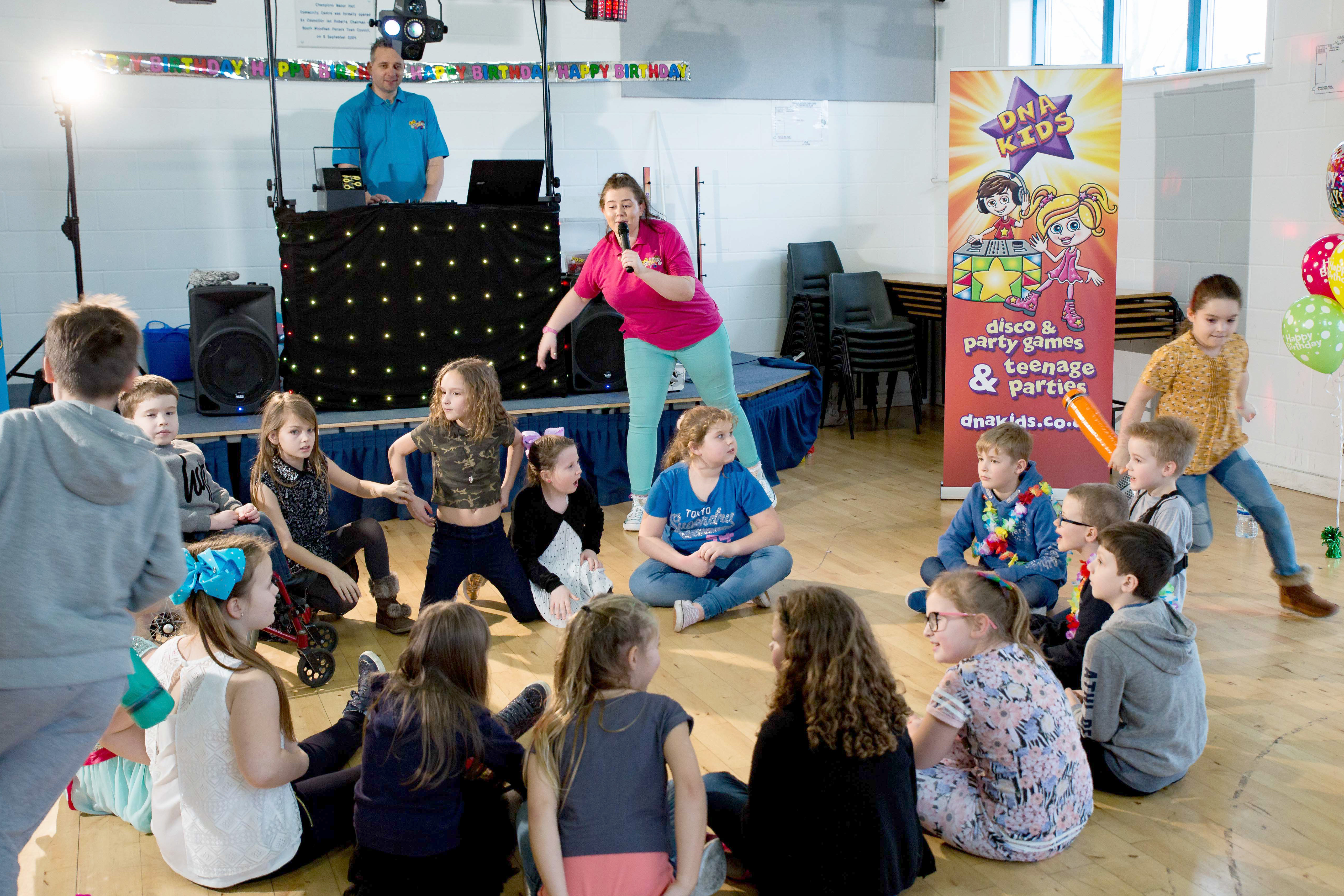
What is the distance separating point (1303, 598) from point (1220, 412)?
2.09 feet

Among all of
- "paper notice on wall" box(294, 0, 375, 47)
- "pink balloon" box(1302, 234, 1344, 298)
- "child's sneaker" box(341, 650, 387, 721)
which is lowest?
"child's sneaker" box(341, 650, 387, 721)

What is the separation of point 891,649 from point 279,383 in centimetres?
317

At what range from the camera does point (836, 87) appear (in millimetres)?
7234

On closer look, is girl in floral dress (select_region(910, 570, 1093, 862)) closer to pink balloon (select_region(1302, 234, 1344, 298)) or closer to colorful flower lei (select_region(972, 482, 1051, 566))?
colorful flower lei (select_region(972, 482, 1051, 566))

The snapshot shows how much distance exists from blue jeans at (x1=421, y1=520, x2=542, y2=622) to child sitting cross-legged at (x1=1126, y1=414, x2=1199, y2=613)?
188cm

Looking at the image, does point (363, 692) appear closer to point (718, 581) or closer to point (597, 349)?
point (718, 581)

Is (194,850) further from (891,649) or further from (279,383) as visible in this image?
(279,383)

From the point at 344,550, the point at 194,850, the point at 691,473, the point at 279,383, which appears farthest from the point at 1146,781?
the point at 279,383

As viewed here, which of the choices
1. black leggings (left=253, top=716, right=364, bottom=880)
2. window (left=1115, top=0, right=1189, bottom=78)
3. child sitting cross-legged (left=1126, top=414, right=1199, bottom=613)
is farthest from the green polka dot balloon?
black leggings (left=253, top=716, right=364, bottom=880)

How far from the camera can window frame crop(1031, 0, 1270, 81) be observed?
5.44 metres

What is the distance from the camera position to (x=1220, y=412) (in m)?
3.67

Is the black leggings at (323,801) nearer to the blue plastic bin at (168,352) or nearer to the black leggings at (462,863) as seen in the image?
the black leggings at (462,863)

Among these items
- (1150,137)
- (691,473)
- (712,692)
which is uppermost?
(1150,137)

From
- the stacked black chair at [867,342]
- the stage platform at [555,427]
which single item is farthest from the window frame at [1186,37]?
the stage platform at [555,427]
